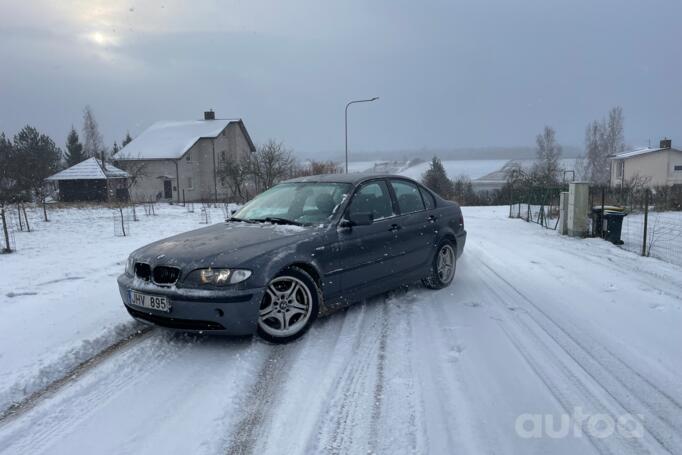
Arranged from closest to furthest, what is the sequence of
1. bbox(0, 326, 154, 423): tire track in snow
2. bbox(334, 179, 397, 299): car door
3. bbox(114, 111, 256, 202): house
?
bbox(0, 326, 154, 423): tire track in snow → bbox(334, 179, 397, 299): car door → bbox(114, 111, 256, 202): house

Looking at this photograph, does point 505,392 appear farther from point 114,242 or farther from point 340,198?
point 114,242

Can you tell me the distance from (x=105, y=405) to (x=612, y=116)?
333 ft

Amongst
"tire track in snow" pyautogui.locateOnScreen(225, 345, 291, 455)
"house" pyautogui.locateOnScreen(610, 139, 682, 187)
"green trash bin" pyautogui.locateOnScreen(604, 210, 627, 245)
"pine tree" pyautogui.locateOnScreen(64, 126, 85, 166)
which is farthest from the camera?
"pine tree" pyautogui.locateOnScreen(64, 126, 85, 166)

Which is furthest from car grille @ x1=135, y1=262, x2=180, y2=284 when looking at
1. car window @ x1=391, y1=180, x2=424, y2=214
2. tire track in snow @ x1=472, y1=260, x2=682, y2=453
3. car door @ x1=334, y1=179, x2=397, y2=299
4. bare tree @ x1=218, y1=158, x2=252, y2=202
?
bare tree @ x1=218, y1=158, x2=252, y2=202

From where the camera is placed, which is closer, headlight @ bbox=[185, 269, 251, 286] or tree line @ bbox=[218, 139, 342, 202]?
headlight @ bbox=[185, 269, 251, 286]

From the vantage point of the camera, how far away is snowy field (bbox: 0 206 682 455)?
10.0 feet

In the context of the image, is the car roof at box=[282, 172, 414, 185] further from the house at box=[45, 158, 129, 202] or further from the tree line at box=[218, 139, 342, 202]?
the house at box=[45, 158, 129, 202]

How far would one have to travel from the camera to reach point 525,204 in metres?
20.9

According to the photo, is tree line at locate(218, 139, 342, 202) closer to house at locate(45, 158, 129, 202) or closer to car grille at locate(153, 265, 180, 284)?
house at locate(45, 158, 129, 202)

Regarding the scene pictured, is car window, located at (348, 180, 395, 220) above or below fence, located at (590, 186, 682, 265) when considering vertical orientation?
above

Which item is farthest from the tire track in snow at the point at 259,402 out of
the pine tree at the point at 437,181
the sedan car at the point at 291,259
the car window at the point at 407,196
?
the pine tree at the point at 437,181

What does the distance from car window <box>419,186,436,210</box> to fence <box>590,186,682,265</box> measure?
516 cm

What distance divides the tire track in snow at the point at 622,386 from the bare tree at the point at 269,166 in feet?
103

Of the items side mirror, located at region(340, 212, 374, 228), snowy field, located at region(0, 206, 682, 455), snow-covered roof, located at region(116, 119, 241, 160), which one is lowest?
snowy field, located at region(0, 206, 682, 455)
